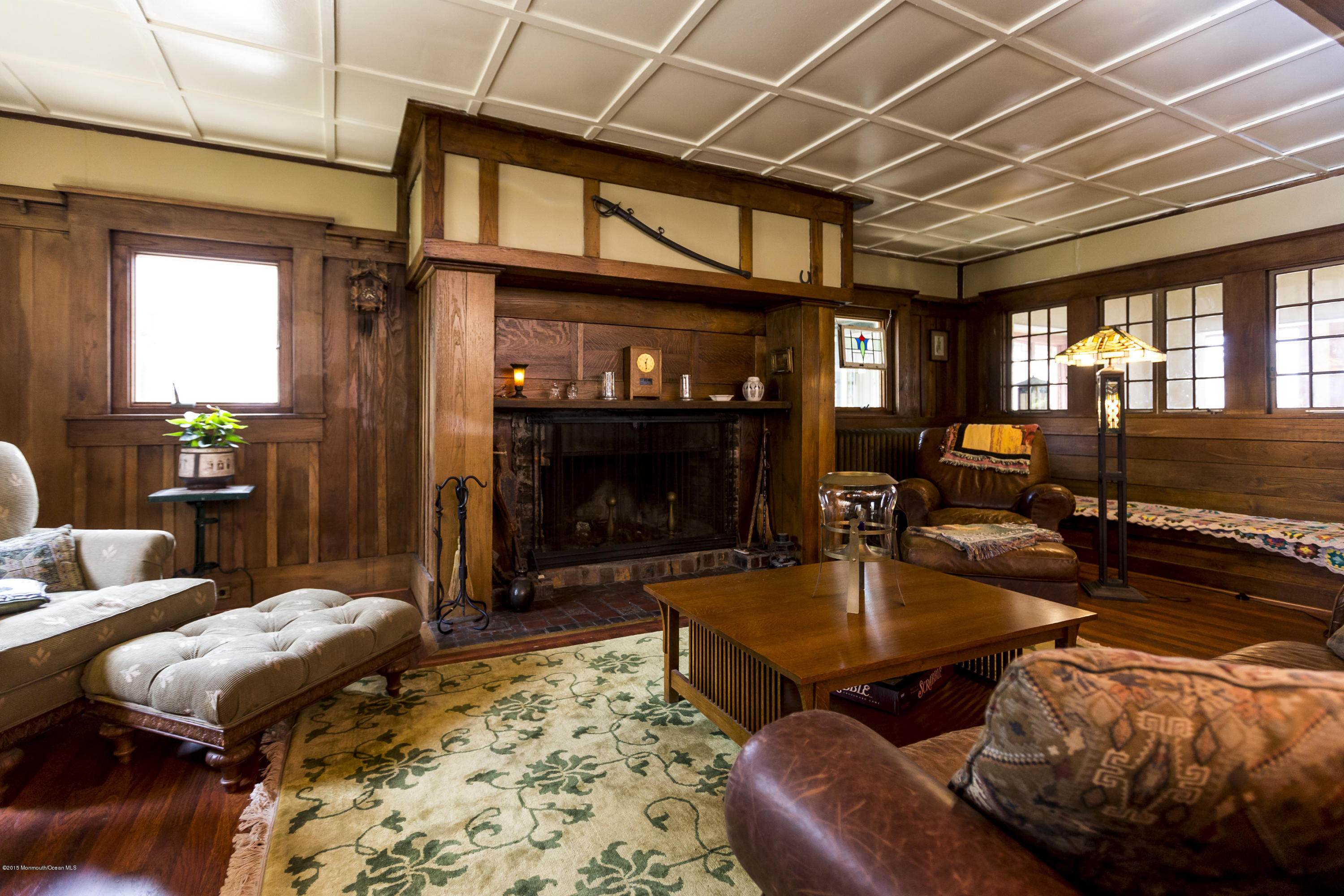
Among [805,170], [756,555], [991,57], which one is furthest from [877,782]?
[805,170]

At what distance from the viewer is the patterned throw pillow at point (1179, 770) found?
54 centimetres

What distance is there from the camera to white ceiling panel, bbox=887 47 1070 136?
292 cm

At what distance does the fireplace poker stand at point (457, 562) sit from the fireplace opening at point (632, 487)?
682mm

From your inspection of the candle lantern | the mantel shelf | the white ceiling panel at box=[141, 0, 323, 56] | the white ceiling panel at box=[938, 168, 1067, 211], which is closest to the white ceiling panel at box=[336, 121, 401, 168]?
the white ceiling panel at box=[141, 0, 323, 56]

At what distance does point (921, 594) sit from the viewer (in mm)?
2338

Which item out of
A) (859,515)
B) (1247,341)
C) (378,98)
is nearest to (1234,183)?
(1247,341)

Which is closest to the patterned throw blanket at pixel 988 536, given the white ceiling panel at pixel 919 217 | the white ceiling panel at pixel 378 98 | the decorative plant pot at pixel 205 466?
the white ceiling panel at pixel 919 217

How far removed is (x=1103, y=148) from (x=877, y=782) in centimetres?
439

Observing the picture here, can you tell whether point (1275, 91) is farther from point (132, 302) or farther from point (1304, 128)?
point (132, 302)

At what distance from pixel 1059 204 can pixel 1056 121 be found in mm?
1560

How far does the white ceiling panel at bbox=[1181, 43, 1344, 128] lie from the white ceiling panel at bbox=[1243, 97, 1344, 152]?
13 cm

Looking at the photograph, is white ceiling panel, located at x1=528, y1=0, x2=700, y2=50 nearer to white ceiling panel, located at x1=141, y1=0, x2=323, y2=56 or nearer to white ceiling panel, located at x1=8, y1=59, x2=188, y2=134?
white ceiling panel, located at x1=141, y1=0, x2=323, y2=56

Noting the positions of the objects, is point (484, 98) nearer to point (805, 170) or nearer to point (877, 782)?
point (805, 170)

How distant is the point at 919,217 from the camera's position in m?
5.14
